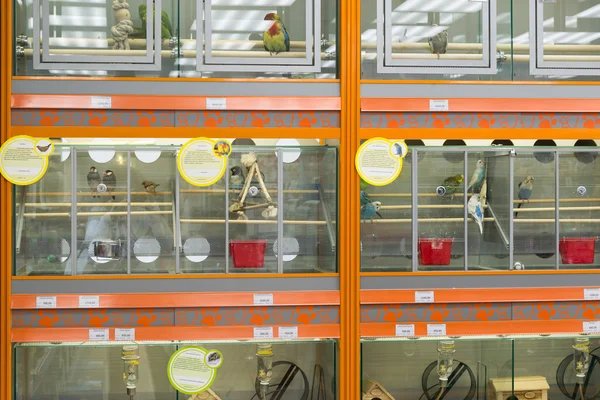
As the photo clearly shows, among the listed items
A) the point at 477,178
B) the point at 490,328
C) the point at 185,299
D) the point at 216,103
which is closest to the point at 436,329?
the point at 490,328

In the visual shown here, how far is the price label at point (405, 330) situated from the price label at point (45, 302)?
1.49 meters

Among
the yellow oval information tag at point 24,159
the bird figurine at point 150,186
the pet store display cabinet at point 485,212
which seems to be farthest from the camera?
the pet store display cabinet at point 485,212

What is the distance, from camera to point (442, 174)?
3.06 metres

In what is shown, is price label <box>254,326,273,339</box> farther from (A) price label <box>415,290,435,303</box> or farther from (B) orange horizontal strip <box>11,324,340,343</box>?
(A) price label <box>415,290,435,303</box>

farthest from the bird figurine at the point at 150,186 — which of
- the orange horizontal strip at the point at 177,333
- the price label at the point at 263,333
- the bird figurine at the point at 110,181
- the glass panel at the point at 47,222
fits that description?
the price label at the point at 263,333

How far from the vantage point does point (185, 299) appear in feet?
9.52

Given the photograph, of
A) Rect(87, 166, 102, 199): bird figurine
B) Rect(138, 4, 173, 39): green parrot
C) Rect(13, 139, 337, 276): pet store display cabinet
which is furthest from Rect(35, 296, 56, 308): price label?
Rect(138, 4, 173, 39): green parrot

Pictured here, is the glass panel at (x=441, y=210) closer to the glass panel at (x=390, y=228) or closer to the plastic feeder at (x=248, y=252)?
the glass panel at (x=390, y=228)

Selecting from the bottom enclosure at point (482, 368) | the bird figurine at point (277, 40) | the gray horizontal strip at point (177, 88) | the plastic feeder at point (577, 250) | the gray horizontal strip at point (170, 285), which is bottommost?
the bottom enclosure at point (482, 368)

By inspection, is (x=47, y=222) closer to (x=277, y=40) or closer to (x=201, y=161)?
(x=201, y=161)

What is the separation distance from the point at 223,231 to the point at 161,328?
0.49 meters

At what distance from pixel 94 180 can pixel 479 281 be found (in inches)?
69.1

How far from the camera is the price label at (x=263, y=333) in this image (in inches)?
115

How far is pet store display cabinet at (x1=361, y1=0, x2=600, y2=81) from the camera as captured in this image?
300cm
